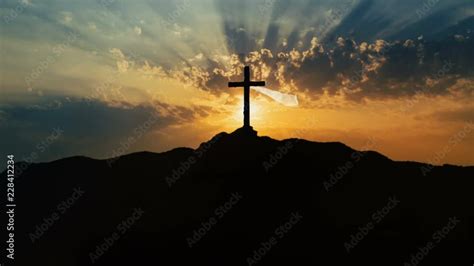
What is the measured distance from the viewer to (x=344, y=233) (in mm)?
24062

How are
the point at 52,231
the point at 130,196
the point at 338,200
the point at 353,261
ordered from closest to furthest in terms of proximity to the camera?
the point at 353,261
the point at 338,200
the point at 130,196
the point at 52,231

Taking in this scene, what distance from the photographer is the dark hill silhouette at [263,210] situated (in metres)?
22.9

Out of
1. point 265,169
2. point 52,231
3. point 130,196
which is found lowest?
point 52,231

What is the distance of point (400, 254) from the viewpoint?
2300cm

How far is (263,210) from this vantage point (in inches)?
979

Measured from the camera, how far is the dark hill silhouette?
22.9m

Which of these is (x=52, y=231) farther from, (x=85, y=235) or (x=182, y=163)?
(x=182, y=163)

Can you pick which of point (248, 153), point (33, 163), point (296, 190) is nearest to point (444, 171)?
point (296, 190)

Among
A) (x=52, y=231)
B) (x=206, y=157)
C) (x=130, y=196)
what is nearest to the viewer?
(x=206, y=157)

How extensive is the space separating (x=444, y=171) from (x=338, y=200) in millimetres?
11096

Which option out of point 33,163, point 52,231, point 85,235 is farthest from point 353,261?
point 33,163

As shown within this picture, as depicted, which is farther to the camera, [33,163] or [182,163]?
[33,163]

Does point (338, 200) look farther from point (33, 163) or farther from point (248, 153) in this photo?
point (33, 163)

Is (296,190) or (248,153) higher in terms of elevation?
(248,153)
